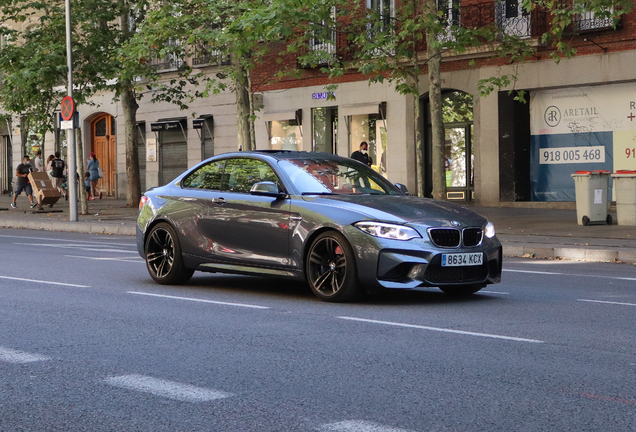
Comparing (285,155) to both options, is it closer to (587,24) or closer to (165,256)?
(165,256)

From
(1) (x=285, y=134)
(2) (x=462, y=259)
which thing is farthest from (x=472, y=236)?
(1) (x=285, y=134)

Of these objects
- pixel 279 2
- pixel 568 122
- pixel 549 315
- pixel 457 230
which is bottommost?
pixel 549 315

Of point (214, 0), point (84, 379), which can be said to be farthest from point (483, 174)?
point (84, 379)

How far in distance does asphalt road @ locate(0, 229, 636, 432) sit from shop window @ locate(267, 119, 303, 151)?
920 inches

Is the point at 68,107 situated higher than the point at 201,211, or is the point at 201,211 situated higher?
the point at 68,107

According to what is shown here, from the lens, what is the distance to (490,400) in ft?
17.3

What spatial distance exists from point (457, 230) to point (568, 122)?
740 inches

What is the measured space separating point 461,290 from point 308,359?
3.88 meters

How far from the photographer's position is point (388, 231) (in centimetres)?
902

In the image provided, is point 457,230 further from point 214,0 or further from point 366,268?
point 214,0

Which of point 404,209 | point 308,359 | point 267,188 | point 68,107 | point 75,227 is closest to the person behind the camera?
point 308,359

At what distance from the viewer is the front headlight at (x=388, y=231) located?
8.98 metres

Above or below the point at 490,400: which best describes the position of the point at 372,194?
above

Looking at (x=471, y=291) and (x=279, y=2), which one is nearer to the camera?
(x=471, y=291)
